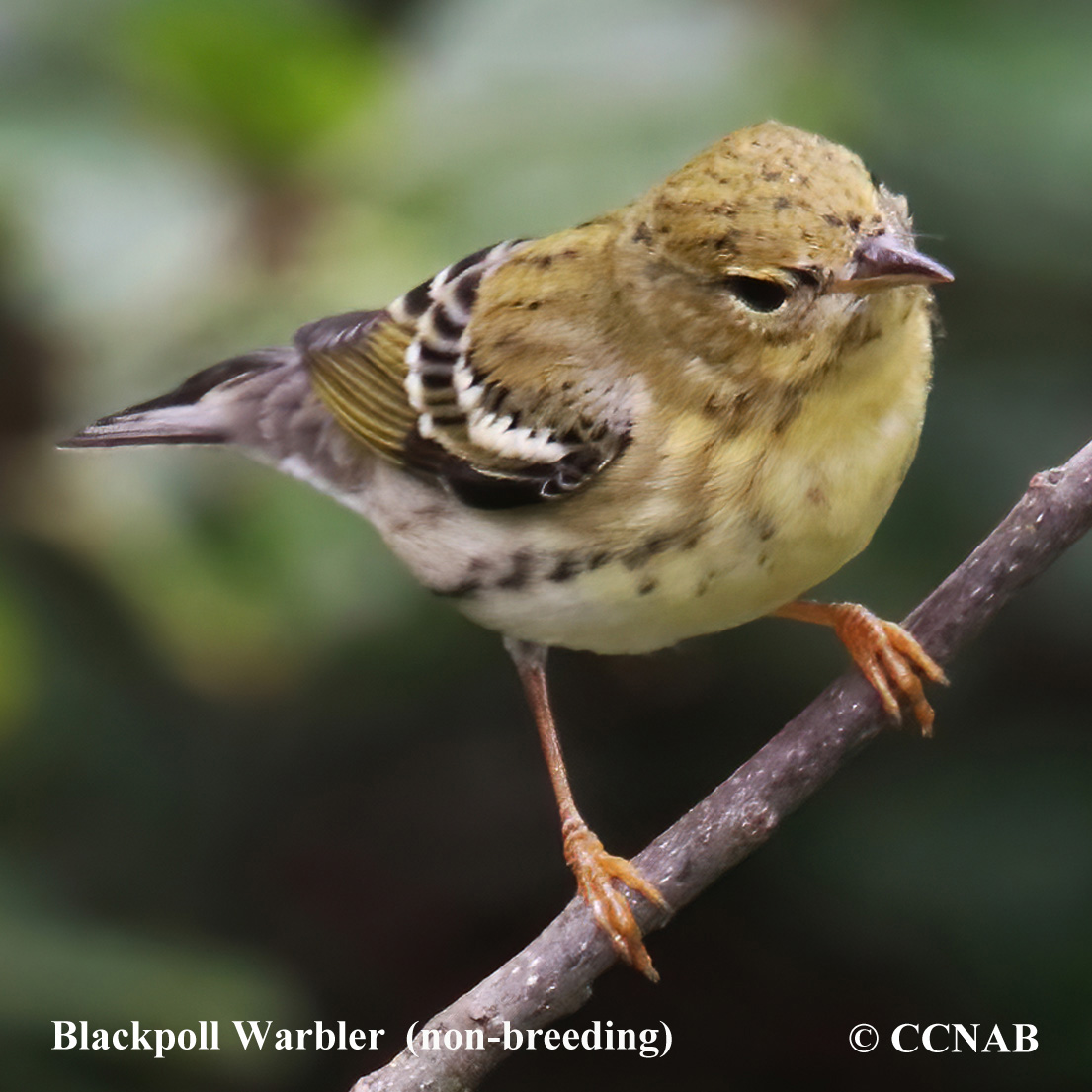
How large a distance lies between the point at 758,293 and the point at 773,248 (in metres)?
0.07

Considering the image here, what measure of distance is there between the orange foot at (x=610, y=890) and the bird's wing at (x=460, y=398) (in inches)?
21.9

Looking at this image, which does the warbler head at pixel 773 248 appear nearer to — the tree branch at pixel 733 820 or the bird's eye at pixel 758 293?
the bird's eye at pixel 758 293

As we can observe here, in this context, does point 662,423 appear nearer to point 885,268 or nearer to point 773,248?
point 773,248

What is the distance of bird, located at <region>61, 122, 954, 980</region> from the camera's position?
1955mm

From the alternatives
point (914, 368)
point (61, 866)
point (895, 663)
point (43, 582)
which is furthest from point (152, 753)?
point (914, 368)

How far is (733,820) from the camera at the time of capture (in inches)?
75.2

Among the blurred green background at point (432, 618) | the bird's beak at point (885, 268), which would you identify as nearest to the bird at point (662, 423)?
the bird's beak at point (885, 268)

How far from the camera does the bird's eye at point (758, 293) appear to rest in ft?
6.38

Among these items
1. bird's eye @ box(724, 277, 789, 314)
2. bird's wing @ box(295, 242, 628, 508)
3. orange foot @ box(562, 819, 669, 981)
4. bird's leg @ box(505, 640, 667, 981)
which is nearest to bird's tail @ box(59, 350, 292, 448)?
bird's wing @ box(295, 242, 628, 508)

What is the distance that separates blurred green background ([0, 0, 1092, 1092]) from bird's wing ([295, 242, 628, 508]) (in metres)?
0.16

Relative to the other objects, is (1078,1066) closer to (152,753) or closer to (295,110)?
(152,753)

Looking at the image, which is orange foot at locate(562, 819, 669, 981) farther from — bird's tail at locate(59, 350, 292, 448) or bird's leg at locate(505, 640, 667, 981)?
bird's tail at locate(59, 350, 292, 448)

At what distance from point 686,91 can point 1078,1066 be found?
1807mm

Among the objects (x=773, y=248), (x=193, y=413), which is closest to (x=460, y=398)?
(x=193, y=413)
